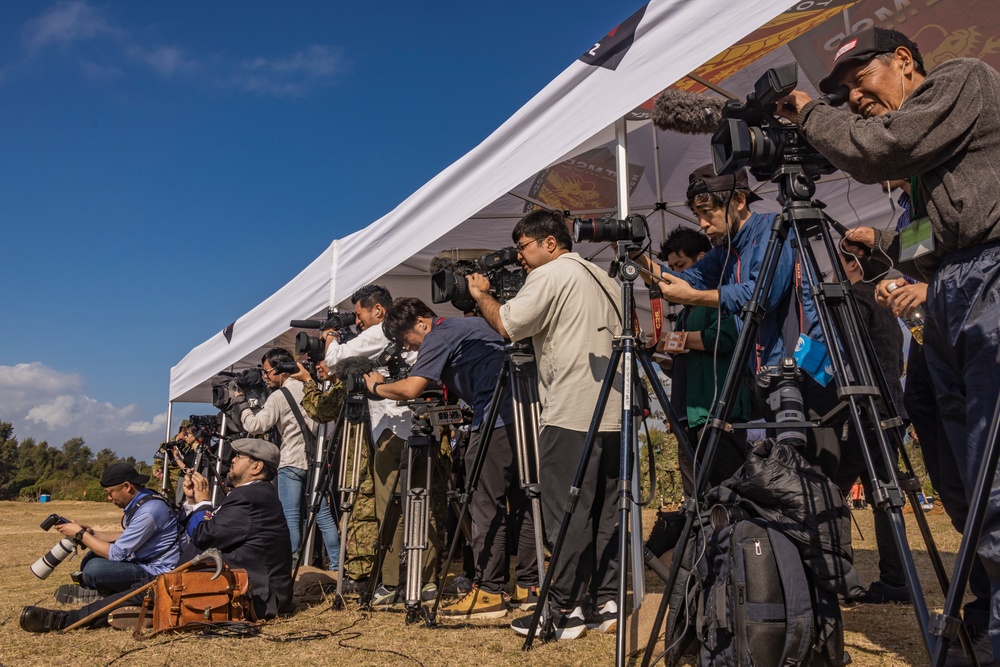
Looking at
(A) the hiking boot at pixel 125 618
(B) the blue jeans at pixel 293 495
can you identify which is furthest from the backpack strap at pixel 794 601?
(B) the blue jeans at pixel 293 495

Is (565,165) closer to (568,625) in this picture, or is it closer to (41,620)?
(568,625)

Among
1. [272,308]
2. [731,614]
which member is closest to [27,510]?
[272,308]

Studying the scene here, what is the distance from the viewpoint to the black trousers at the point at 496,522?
3.36 metres

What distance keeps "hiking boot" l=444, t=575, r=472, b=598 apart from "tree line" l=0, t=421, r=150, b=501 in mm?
16423

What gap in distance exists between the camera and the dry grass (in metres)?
2.40

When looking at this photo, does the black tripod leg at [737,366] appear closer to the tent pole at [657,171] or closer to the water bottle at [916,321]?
the water bottle at [916,321]

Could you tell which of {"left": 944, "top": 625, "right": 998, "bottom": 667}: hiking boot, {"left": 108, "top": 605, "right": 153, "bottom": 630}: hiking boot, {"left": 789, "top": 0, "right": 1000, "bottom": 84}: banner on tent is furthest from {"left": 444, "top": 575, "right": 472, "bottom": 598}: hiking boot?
{"left": 789, "top": 0, "right": 1000, "bottom": 84}: banner on tent

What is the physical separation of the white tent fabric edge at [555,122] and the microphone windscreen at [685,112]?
0.36m

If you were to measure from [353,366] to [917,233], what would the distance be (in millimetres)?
2687

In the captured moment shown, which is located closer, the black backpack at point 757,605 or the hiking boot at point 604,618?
the black backpack at point 757,605

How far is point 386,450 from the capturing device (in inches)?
152

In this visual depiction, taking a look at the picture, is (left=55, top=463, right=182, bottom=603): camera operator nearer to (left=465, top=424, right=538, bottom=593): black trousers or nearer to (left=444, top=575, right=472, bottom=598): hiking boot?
(left=444, top=575, right=472, bottom=598): hiking boot

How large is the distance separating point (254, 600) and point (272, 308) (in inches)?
144

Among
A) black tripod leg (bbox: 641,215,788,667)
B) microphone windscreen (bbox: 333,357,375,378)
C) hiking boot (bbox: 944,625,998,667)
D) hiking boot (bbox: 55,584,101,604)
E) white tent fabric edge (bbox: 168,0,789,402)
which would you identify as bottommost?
hiking boot (bbox: 55,584,101,604)
